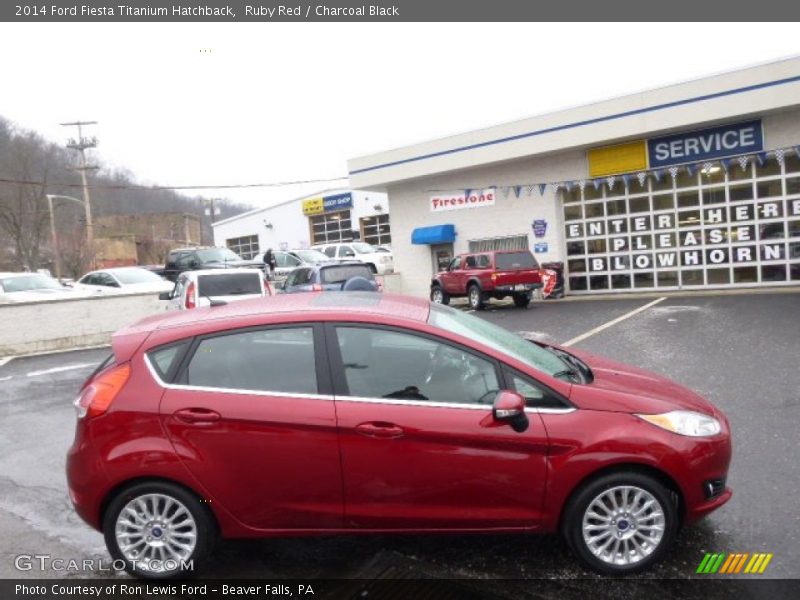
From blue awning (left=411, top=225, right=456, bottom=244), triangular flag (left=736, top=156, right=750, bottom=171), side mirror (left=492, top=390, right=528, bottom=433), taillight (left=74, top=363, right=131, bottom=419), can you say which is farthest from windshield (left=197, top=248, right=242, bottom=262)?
side mirror (left=492, top=390, right=528, bottom=433)

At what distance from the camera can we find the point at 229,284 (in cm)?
1236

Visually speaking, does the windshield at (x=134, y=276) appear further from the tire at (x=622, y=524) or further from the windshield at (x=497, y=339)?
the tire at (x=622, y=524)

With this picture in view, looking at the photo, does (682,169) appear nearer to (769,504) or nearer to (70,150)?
(769,504)

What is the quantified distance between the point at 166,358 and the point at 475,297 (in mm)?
14986

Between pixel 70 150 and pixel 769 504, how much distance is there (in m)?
51.2

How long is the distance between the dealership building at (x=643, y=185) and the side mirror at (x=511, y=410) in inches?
631

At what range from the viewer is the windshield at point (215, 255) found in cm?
2470

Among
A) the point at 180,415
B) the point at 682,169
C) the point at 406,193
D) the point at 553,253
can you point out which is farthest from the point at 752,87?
the point at 180,415

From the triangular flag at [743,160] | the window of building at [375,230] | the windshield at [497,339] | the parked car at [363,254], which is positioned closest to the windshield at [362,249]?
the parked car at [363,254]

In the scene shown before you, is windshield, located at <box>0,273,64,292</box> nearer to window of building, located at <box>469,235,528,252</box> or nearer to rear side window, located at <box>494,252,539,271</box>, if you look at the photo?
rear side window, located at <box>494,252,539,271</box>

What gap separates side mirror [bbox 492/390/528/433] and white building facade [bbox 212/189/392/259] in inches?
1463

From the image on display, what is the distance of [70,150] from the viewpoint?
4672 cm

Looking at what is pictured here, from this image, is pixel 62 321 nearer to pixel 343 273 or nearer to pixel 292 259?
pixel 343 273

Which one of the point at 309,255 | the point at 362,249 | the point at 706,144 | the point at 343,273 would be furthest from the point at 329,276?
the point at 362,249
